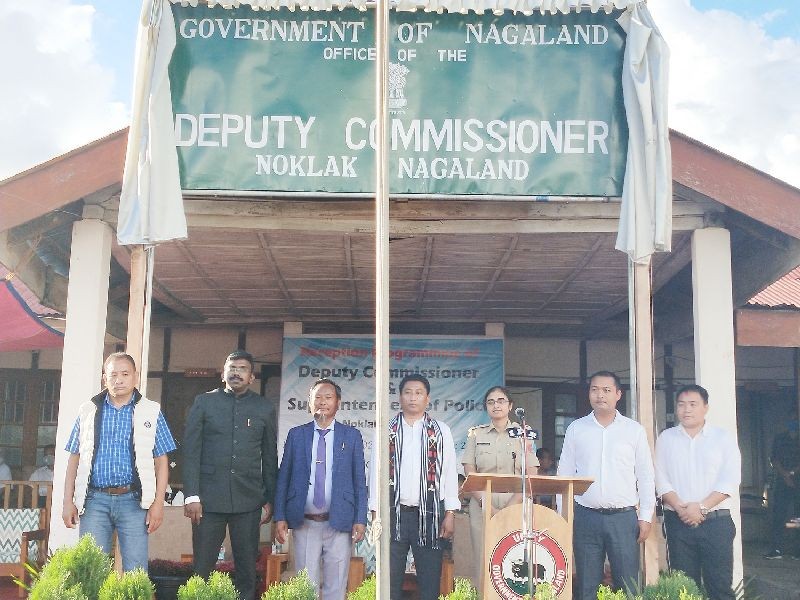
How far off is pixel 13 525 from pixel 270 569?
278cm

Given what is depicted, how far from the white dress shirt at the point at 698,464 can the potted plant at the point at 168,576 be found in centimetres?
328

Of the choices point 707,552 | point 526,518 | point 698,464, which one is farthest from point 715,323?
point 526,518

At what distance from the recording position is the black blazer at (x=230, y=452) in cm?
554

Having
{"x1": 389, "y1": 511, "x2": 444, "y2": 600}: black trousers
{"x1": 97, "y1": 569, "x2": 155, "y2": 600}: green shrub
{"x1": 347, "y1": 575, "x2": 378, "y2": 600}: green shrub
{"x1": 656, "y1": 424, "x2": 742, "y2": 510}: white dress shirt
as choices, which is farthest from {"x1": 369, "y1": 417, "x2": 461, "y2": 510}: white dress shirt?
{"x1": 97, "y1": 569, "x2": 155, "y2": 600}: green shrub

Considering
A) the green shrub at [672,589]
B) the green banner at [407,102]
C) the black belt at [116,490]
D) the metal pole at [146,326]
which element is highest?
the green banner at [407,102]

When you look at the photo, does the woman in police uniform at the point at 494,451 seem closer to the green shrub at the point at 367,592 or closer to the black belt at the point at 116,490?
the green shrub at the point at 367,592

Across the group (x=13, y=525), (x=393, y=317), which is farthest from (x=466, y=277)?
(x=13, y=525)

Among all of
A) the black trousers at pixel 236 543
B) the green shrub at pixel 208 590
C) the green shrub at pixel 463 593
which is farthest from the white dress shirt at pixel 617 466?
the green shrub at pixel 208 590

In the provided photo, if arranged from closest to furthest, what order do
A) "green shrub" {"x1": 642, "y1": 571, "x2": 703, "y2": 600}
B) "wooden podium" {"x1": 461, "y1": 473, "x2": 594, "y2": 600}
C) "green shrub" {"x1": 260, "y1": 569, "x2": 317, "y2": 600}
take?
1. "green shrub" {"x1": 260, "y1": 569, "x2": 317, "y2": 600}
2. "green shrub" {"x1": 642, "y1": 571, "x2": 703, "y2": 600}
3. "wooden podium" {"x1": 461, "y1": 473, "x2": 594, "y2": 600}

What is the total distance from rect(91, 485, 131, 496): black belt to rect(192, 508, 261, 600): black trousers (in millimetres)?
521

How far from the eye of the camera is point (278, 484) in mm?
5734

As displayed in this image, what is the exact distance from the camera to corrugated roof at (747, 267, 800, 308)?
821 cm

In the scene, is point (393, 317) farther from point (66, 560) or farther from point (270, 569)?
point (66, 560)

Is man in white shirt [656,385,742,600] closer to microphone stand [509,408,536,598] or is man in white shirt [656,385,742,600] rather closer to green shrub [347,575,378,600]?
microphone stand [509,408,536,598]
